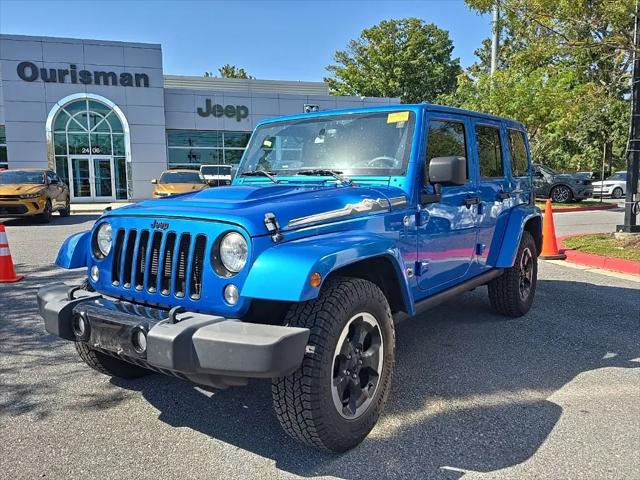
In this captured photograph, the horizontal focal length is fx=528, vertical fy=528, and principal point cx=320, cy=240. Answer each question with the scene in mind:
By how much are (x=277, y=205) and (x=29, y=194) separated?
13909mm

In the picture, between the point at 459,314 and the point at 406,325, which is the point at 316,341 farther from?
the point at 459,314

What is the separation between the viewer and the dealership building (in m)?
23.9

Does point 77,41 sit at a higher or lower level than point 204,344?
higher

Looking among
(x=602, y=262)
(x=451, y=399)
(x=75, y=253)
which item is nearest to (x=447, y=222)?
(x=451, y=399)

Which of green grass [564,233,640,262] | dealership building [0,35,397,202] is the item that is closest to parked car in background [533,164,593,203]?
dealership building [0,35,397,202]

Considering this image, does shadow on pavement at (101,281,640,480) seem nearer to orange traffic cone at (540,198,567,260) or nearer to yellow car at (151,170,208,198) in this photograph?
orange traffic cone at (540,198,567,260)

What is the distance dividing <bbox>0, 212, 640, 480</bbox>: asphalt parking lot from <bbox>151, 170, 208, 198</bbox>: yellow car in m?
12.5

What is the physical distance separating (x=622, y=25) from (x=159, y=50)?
845 inches

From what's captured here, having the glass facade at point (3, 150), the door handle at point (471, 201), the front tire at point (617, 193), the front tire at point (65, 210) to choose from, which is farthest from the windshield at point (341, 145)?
the front tire at point (617, 193)

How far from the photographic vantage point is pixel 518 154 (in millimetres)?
5516

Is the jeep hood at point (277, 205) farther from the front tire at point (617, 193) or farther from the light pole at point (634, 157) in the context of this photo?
the front tire at point (617, 193)

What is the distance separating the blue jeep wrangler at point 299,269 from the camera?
249cm

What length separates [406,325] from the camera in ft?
17.0

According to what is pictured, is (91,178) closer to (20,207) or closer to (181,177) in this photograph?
(181,177)
